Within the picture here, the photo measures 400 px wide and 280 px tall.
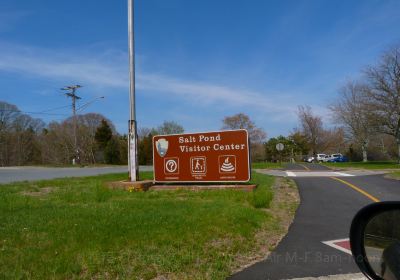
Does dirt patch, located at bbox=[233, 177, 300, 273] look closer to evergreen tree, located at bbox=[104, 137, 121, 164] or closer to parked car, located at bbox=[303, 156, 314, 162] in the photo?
evergreen tree, located at bbox=[104, 137, 121, 164]

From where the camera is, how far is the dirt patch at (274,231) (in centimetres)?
539

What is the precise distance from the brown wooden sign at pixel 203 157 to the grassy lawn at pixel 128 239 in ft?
12.5

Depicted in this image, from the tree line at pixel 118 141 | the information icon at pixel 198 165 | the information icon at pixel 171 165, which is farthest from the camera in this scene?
the tree line at pixel 118 141

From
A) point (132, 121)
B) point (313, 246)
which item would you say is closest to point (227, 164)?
point (132, 121)

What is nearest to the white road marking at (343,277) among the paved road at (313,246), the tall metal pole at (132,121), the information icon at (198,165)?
the paved road at (313,246)

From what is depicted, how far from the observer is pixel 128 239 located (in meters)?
5.56

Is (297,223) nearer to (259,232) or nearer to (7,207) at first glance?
(259,232)

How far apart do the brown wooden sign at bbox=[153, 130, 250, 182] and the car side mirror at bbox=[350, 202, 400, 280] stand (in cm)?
1011

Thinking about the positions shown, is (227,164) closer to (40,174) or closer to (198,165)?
(198,165)

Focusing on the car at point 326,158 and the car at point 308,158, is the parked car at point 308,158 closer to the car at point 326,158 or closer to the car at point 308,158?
the car at point 308,158

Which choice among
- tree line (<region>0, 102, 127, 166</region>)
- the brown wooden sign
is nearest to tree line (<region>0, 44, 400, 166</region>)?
tree line (<region>0, 102, 127, 166</region>)

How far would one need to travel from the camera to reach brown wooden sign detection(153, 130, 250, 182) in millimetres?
12773

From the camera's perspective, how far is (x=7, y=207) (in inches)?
330

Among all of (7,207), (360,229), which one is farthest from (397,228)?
(7,207)
